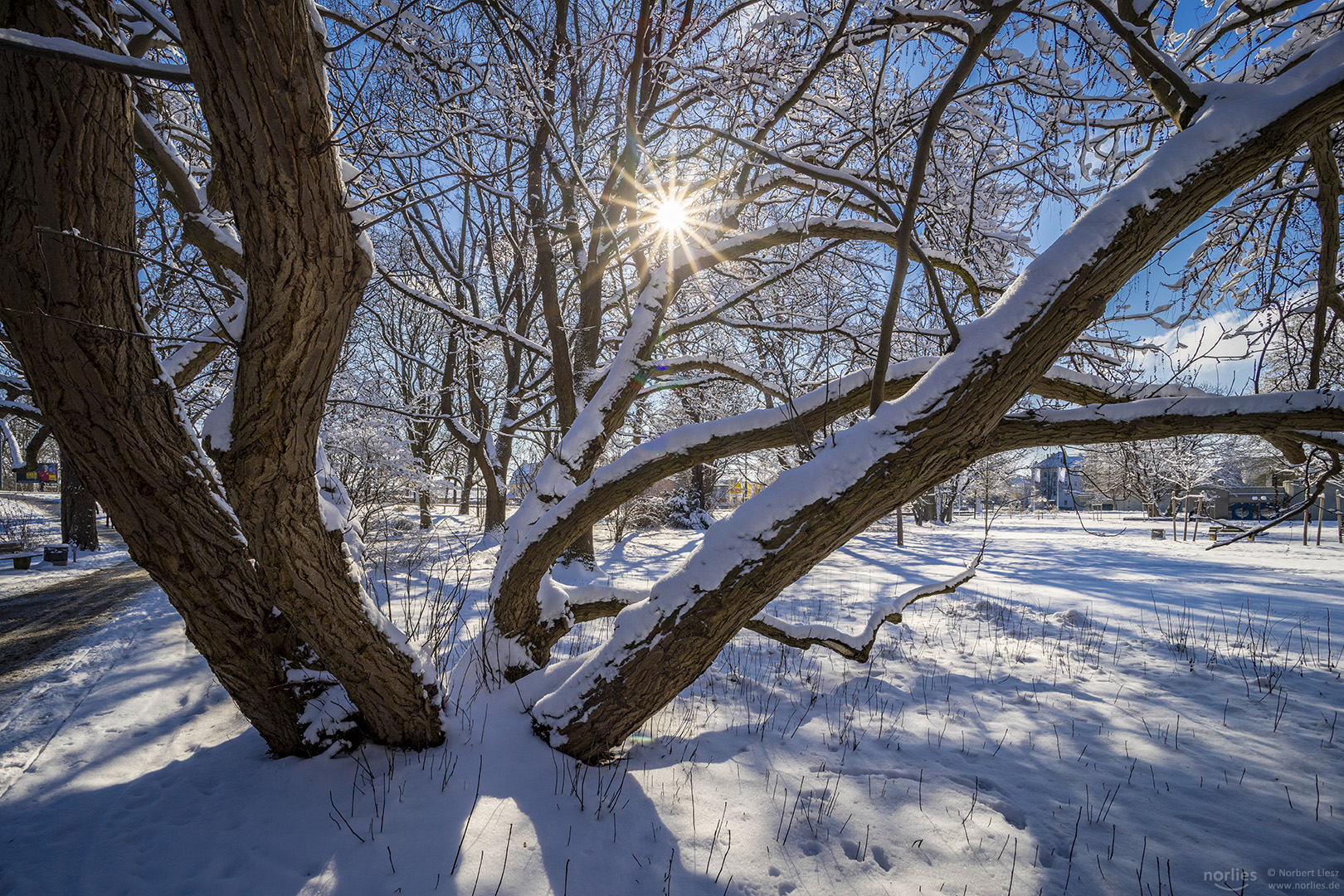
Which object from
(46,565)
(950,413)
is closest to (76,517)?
(46,565)

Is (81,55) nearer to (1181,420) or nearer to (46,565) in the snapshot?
(1181,420)

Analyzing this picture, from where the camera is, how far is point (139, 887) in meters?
2.04

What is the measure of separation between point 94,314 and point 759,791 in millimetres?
3569

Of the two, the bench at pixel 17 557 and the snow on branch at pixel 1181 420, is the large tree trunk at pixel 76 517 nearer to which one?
the bench at pixel 17 557

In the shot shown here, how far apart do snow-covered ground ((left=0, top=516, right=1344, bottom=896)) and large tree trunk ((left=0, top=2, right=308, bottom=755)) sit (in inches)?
42.6

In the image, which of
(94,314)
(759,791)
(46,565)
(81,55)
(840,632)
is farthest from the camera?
(46,565)

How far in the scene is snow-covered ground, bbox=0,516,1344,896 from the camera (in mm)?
2160

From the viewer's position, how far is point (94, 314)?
2.02m

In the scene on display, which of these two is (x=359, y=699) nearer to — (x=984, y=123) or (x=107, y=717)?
(x=107, y=717)

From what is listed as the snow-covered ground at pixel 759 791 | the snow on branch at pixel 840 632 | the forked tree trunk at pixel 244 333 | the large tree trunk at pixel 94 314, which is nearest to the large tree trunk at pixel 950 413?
the snow-covered ground at pixel 759 791

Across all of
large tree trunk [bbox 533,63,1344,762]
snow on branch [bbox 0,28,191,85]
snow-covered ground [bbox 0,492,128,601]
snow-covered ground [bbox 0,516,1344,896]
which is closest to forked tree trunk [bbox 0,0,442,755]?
snow on branch [bbox 0,28,191,85]

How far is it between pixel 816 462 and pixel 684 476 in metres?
17.5

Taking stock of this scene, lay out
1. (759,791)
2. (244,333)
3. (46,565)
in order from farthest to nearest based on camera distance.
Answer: (46,565) < (759,791) < (244,333)

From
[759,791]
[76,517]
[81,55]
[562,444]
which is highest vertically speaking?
[81,55]
